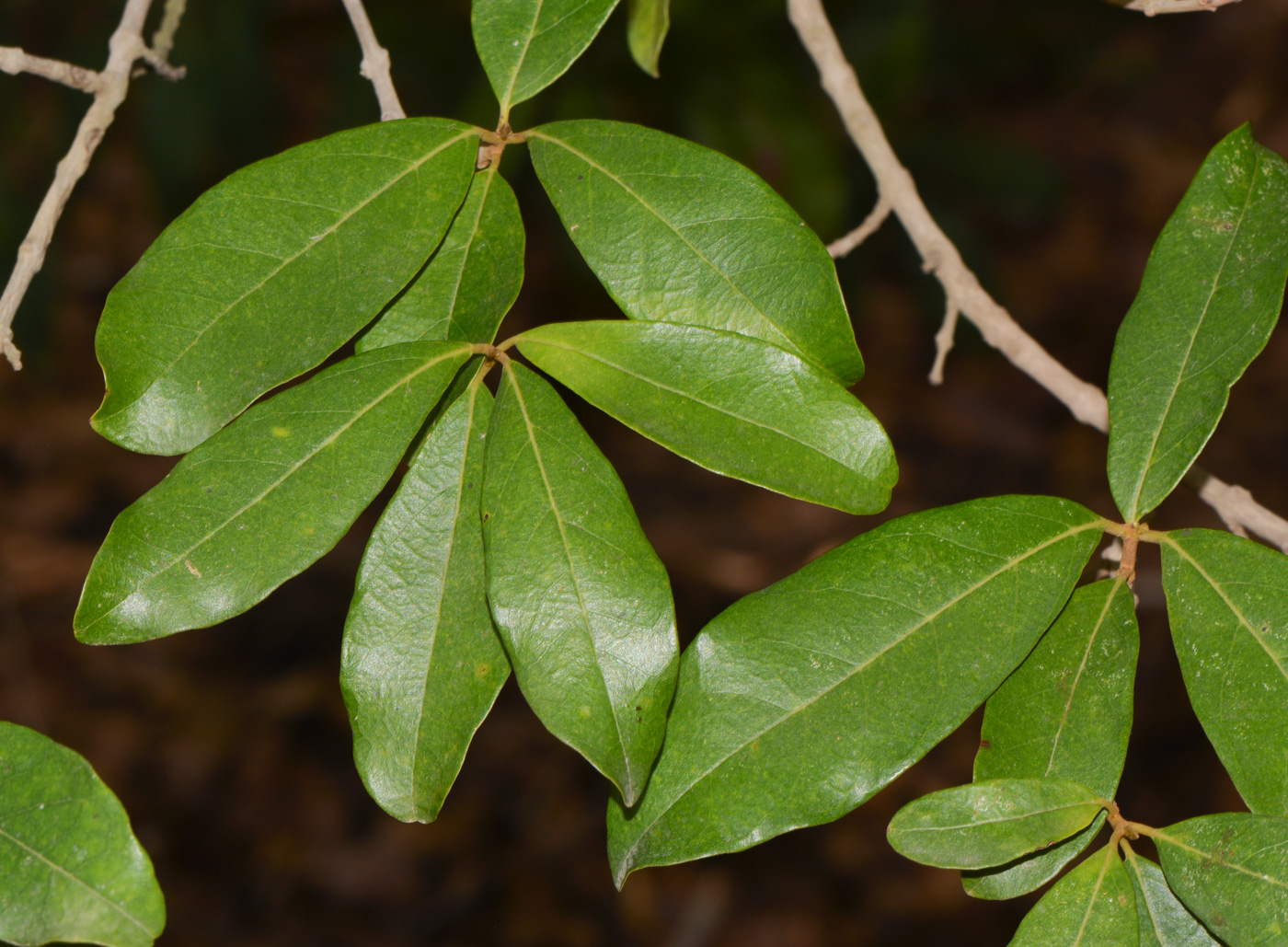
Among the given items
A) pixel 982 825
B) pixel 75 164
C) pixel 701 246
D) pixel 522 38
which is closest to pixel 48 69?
pixel 75 164

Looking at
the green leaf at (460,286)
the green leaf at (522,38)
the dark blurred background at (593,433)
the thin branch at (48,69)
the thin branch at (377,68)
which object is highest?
the green leaf at (522,38)

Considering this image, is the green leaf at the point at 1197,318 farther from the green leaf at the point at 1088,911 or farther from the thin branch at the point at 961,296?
the green leaf at the point at 1088,911

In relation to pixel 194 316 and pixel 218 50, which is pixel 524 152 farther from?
pixel 194 316

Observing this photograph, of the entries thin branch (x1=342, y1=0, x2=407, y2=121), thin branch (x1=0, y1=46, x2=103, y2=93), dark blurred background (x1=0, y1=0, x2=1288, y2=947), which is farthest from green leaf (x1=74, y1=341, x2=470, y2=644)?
dark blurred background (x1=0, y1=0, x2=1288, y2=947)

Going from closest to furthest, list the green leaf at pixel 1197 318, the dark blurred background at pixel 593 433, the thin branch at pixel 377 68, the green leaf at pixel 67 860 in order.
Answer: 1. the green leaf at pixel 67 860
2. the green leaf at pixel 1197 318
3. the thin branch at pixel 377 68
4. the dark blurred background at pixel 593 433

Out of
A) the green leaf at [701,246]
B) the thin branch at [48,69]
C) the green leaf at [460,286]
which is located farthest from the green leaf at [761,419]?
the thin branch at [48,69]

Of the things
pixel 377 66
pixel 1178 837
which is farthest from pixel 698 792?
pixel 377 66
